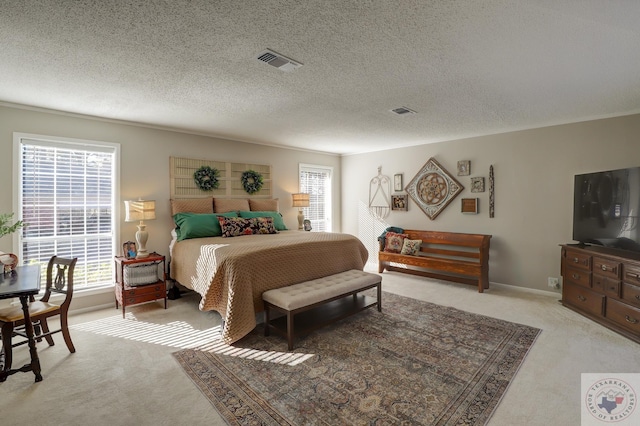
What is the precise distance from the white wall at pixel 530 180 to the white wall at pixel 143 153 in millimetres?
2853

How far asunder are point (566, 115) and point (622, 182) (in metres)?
1.01

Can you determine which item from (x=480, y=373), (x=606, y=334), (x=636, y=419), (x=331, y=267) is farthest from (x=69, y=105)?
(x=606, y=334)

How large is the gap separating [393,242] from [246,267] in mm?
3323

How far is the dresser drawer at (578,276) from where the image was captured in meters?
3.53

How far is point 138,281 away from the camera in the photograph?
149 inches

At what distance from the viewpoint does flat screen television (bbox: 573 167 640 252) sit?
324 cm

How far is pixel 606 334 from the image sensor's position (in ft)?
10.0

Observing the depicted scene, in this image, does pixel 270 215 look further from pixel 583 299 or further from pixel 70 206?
pixel 583 299

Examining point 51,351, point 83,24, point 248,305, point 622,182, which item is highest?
point 83,24

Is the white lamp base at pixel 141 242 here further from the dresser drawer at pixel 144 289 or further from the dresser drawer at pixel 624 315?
the dresser drawer at pixel 624 315

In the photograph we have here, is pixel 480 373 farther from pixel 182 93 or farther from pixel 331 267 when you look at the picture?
pixel 182 93

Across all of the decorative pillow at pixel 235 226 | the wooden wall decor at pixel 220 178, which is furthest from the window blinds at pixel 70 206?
the decorative pillow at pixel 235 226

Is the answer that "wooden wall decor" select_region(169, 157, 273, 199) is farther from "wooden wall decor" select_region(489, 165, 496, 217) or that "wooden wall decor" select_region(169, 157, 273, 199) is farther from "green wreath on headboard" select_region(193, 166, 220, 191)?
"wooden wall decor" select_region(489, 165, 496, 217)

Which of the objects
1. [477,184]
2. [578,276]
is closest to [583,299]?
[578,276]
